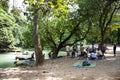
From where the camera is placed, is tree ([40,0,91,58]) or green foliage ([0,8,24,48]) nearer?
tree ([40,0,91,58])

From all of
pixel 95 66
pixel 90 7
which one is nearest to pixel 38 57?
pixel 95 66

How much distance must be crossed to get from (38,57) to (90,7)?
1011 cm

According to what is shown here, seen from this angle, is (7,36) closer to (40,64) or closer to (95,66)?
(40,64)

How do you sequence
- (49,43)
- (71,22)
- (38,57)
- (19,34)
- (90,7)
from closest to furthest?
(38,57), (90,7), (71,22), (49,43), (19,34)

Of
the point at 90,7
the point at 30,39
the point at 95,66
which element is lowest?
the point at 95,66

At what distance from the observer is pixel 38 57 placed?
21531 millimetres

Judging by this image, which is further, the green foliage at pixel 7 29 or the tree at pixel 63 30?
the green foliage at pixel 7 29

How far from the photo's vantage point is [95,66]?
1872cm

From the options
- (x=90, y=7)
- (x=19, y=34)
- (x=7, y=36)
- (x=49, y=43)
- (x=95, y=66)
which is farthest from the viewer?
(x=19, y=34)

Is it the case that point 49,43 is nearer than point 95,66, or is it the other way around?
point 95,66

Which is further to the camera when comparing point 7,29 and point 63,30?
point 7,29

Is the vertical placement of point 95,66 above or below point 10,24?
below

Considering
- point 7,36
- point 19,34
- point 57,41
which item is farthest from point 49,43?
point 19,34

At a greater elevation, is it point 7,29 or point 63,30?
point 7,29
